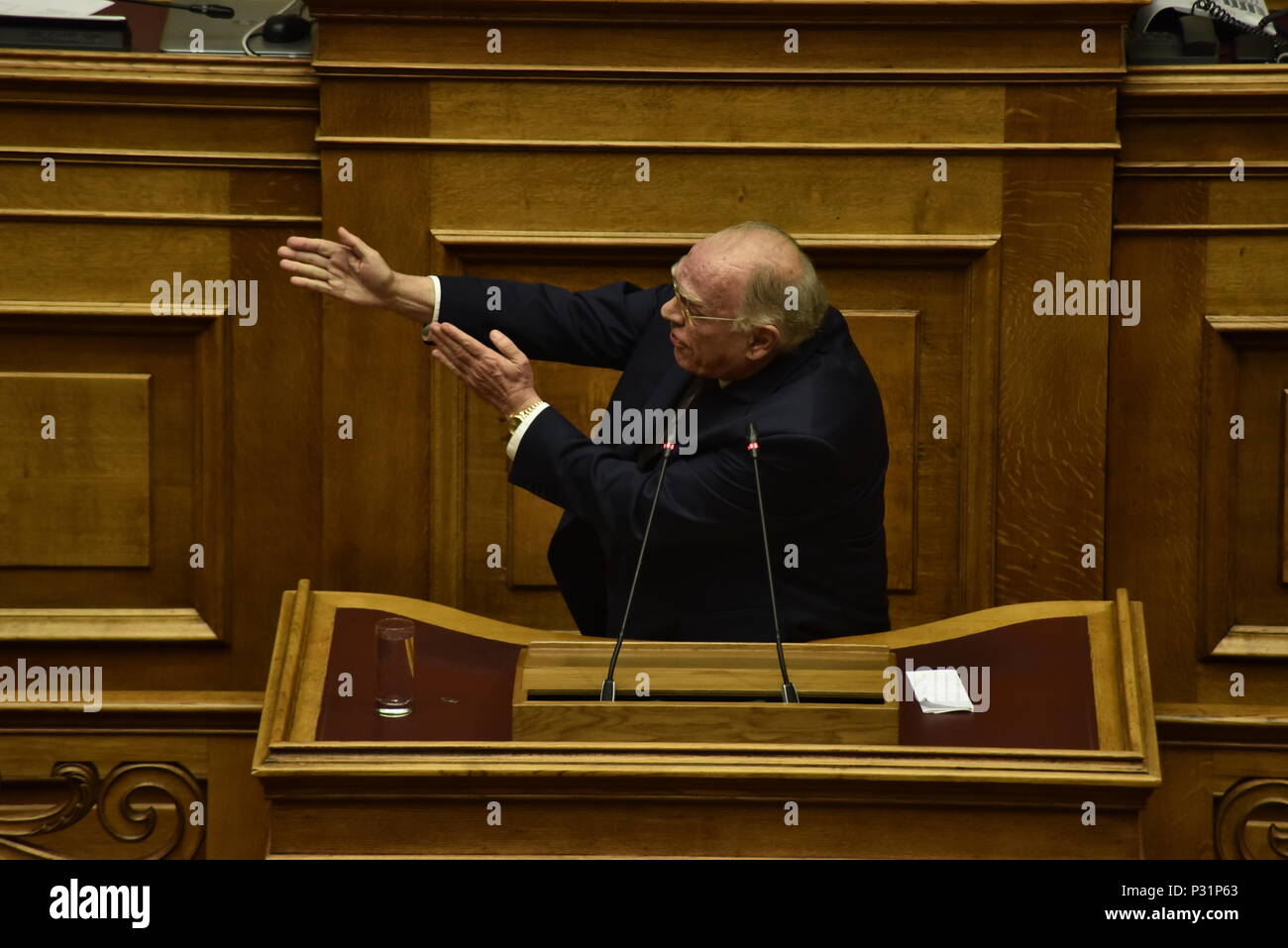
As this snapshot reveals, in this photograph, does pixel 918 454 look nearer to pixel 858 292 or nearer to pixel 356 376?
pixel 858 292

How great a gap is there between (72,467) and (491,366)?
40.6 inches

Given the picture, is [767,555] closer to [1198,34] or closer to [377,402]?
[377,402]

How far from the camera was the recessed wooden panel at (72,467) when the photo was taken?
3.43 metres

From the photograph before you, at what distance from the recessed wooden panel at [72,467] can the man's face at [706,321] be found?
1167 mm

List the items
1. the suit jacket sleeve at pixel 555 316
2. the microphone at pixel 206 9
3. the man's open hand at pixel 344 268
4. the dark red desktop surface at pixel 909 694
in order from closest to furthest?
the dark red desktop surface at pixel 909 694 → the man's open hand at pixel 344 268 → the suit jacket sleeve at pixel 555 316 → the microphone at pixel 206 9

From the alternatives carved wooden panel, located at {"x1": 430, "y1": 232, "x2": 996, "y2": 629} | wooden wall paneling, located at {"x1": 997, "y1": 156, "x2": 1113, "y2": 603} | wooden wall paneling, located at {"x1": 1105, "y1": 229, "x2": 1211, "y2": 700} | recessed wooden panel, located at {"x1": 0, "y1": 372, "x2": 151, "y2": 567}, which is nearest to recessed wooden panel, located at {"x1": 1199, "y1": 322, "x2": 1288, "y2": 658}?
wooden wall paneling, located at {"x1": 1105, "y1": 229, "x2": 1211, "y2": 700}

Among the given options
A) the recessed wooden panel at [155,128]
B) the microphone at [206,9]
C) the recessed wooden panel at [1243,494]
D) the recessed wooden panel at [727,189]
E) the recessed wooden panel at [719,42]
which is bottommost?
the recessed wooden panel at [1243,494]

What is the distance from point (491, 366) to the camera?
296 centimetres

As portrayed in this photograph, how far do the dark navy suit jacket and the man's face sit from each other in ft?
0.27

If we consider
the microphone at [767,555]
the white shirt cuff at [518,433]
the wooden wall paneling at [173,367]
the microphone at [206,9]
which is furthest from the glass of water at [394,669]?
the microphone at [206,9]

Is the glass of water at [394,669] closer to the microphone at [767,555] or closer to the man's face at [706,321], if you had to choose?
the microphone at [767,555]

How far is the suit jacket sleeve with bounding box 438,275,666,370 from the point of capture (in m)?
3.28

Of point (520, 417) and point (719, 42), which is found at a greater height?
point (719, 42)

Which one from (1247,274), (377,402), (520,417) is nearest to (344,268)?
(377,402)
